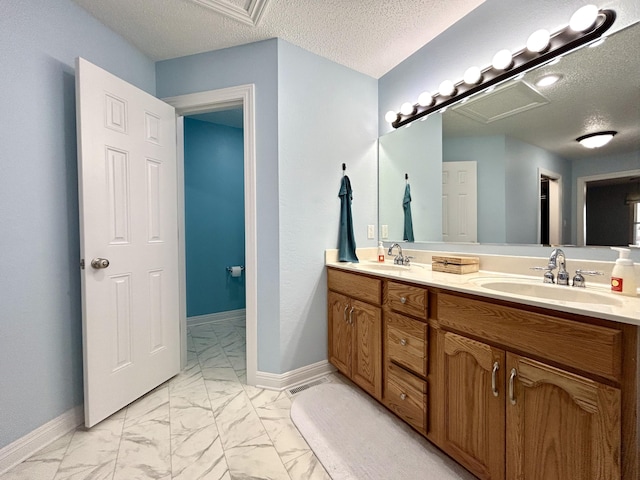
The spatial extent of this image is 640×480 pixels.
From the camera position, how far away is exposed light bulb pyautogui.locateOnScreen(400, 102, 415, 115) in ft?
6.40

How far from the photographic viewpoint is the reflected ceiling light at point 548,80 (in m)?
1.30

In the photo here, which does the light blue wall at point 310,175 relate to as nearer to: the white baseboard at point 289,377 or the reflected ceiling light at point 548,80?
the white baseboard at point 289,377

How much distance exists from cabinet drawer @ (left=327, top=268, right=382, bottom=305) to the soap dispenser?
934 millimetres

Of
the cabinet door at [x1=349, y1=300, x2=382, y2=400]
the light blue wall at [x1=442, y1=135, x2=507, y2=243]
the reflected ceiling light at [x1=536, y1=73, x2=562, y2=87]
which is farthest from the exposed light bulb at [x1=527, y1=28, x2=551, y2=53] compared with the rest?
the cabinet door at [x1=349, y1=300, x2=382, y2=400]

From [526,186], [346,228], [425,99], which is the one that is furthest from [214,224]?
[526,186]

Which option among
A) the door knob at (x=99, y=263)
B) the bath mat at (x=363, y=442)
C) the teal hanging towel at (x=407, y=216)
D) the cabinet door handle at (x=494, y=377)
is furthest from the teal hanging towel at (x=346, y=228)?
the door knob at (x=99, y=263)

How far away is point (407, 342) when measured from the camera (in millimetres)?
1379

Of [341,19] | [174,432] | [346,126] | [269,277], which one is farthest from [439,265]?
[174,432]

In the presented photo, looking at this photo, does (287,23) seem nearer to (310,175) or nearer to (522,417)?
(310,175)

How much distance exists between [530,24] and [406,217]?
1.21 m

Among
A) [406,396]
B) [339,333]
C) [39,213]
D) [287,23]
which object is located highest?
[287,23]

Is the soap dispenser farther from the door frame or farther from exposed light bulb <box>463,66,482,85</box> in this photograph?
the door frame

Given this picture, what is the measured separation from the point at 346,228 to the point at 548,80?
4.34ft

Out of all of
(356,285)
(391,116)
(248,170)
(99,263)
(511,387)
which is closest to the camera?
(511,387)
